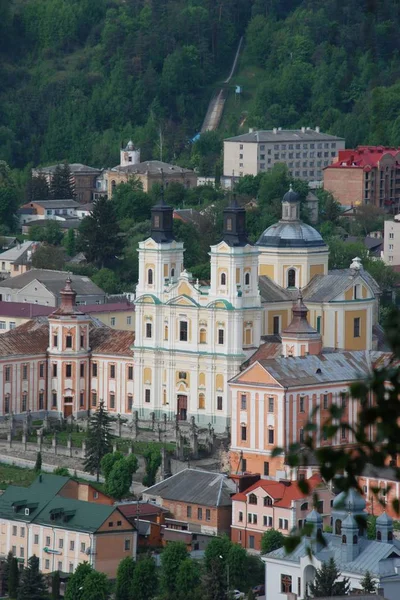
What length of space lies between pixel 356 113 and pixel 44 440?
68931 millimetres

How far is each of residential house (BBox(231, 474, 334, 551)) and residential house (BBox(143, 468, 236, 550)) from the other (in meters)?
0.55

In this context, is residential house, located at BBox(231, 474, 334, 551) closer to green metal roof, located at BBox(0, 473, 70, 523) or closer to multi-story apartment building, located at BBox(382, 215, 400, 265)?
green metal roof, located at BBox(0, 473, 70, 523)

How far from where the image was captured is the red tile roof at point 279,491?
55.4 metres

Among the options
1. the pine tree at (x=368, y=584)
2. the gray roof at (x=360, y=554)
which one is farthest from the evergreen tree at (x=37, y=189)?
the pine tree at (x=368, y=584)

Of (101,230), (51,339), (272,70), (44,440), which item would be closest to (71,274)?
(101,230)

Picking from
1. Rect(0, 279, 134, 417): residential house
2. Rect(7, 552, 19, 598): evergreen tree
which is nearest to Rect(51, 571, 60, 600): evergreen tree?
Rect(7, 552, 19, 598): evergreen tree

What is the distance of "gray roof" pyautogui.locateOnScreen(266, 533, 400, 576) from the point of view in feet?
161

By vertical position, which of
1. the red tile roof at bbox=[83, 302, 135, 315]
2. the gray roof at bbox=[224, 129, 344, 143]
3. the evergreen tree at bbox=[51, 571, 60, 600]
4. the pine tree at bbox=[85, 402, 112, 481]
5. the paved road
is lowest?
the evergreen tree at bbox=[51, 571, 60, 600]

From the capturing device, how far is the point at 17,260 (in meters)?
100

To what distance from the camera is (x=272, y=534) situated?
53.7 meters

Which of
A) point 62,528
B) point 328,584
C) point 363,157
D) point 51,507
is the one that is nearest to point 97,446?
point 51,507

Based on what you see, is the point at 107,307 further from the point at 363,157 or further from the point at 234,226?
the point at 363,157

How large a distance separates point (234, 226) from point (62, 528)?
16177mm

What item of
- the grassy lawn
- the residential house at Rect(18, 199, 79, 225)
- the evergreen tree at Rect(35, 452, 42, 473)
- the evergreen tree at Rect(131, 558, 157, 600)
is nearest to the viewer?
the evergreen tree at Rect(131, 558, 157, 600)
